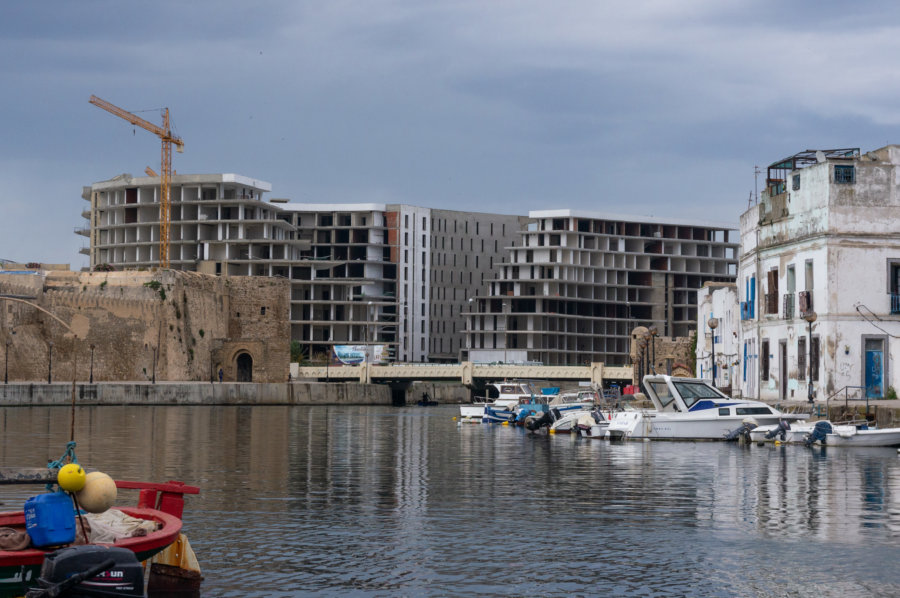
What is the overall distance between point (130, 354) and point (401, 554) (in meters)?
83.4

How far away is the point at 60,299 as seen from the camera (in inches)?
3720

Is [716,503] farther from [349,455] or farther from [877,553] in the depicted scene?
Answer: [349,455]

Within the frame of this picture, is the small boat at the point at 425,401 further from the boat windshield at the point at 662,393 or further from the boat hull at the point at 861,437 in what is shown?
the boat hull at the point at 861,437

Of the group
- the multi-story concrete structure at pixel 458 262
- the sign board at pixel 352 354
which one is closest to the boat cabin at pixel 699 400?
the sign board at pixel 352 354

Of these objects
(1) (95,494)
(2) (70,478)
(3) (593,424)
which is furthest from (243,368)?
(2) (70,478)

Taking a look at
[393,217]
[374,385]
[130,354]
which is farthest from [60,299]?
[393,217]

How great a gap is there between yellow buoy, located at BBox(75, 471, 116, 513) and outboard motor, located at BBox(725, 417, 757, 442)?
2887 centimetres

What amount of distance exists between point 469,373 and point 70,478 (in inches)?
3835

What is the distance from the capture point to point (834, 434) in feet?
118

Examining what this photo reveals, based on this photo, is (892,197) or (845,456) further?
(892,197)

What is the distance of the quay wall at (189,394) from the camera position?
7881cm

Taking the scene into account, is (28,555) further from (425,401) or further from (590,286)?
(590,286)

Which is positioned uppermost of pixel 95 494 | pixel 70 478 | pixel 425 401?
pixel 70 478

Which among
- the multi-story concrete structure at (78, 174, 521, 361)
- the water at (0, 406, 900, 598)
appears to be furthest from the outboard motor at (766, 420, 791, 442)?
the multi-story concrete structure at (78, 174, 521, 361)
